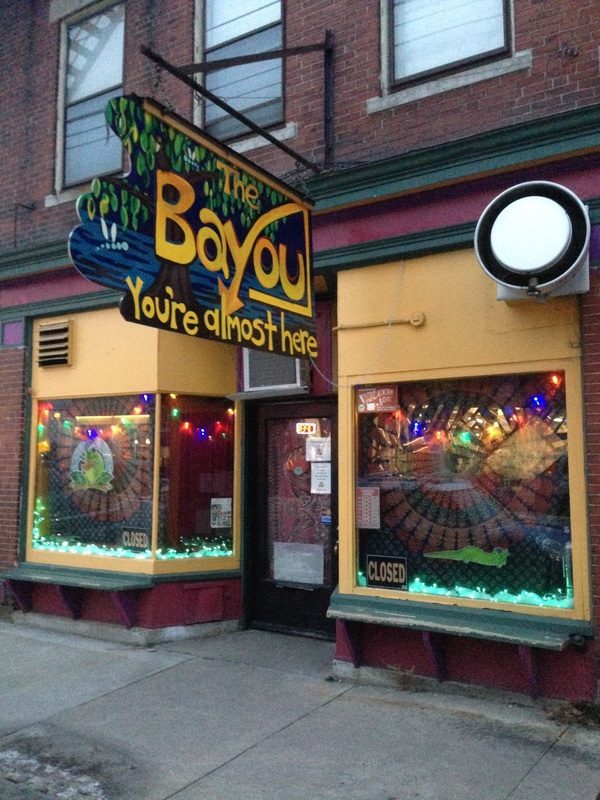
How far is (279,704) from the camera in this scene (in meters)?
5.23

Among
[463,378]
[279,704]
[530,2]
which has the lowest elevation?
[279,704]

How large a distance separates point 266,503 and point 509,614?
2.93 meters

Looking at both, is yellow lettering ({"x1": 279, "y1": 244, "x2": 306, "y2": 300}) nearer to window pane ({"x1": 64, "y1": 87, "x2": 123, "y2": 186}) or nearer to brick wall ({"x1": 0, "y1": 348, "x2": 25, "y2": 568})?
window pane ({"x1": 64, "y1": 87, "x2": 123, "y2": 186})

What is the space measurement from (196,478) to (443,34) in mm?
4667

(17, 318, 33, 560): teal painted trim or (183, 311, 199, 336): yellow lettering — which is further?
(17, 318, 33, 560): teal painted trim

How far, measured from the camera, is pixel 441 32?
6.18 metres

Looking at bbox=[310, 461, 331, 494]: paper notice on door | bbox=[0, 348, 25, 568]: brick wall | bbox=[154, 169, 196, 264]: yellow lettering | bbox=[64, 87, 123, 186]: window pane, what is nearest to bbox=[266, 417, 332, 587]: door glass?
bbox=[310, 461, 331, 494]: paper notice on door

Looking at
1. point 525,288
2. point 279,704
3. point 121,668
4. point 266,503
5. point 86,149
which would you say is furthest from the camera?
point 86,149

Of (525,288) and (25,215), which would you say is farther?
(25,215)

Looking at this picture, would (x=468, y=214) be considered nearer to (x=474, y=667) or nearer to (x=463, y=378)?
(x=463, y=378)

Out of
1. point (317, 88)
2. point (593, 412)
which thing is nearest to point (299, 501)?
point (593, 412)

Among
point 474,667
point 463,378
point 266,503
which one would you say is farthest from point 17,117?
point 474,667

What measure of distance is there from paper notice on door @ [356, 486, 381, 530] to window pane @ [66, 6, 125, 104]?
5454 millimetres

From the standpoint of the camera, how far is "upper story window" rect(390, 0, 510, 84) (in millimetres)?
5918
